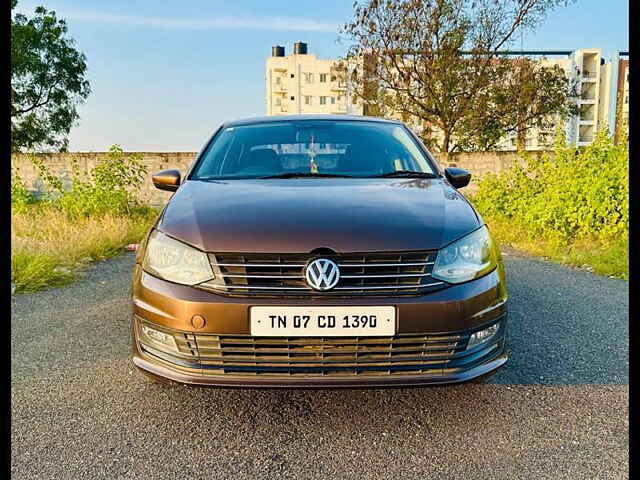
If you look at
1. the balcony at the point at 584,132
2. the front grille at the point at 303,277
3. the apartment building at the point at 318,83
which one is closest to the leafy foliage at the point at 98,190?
the front grille at the point at 303,277

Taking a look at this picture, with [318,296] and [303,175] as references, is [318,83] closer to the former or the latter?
[303,175]

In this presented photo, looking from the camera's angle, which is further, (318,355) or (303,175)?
(303,175)

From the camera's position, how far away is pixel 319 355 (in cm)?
208

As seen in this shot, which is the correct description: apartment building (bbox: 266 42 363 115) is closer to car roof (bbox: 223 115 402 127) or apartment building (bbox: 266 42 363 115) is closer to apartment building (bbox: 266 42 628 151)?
apartment building (bbox: 266 42 628 151)

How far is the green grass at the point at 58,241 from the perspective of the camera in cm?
521

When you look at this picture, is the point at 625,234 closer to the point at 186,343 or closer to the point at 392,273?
the point at 392,273

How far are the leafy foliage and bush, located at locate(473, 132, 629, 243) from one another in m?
6.17

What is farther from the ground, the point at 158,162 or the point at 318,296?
the point at 158,162

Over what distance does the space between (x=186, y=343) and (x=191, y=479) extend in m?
0.51

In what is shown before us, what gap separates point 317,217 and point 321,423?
94 centimetres

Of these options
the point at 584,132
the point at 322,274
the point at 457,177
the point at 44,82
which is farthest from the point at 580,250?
the point at 584,132

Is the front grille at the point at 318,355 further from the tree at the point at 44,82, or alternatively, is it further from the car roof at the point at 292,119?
the tree at the point at 44,82

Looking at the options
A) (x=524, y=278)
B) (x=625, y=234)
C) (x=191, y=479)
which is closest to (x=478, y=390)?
(x=191, y=479)

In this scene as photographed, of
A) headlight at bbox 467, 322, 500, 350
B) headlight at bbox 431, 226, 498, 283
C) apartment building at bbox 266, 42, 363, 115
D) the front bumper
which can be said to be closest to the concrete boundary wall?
headlight at bbox 431, 226, 498, 283
